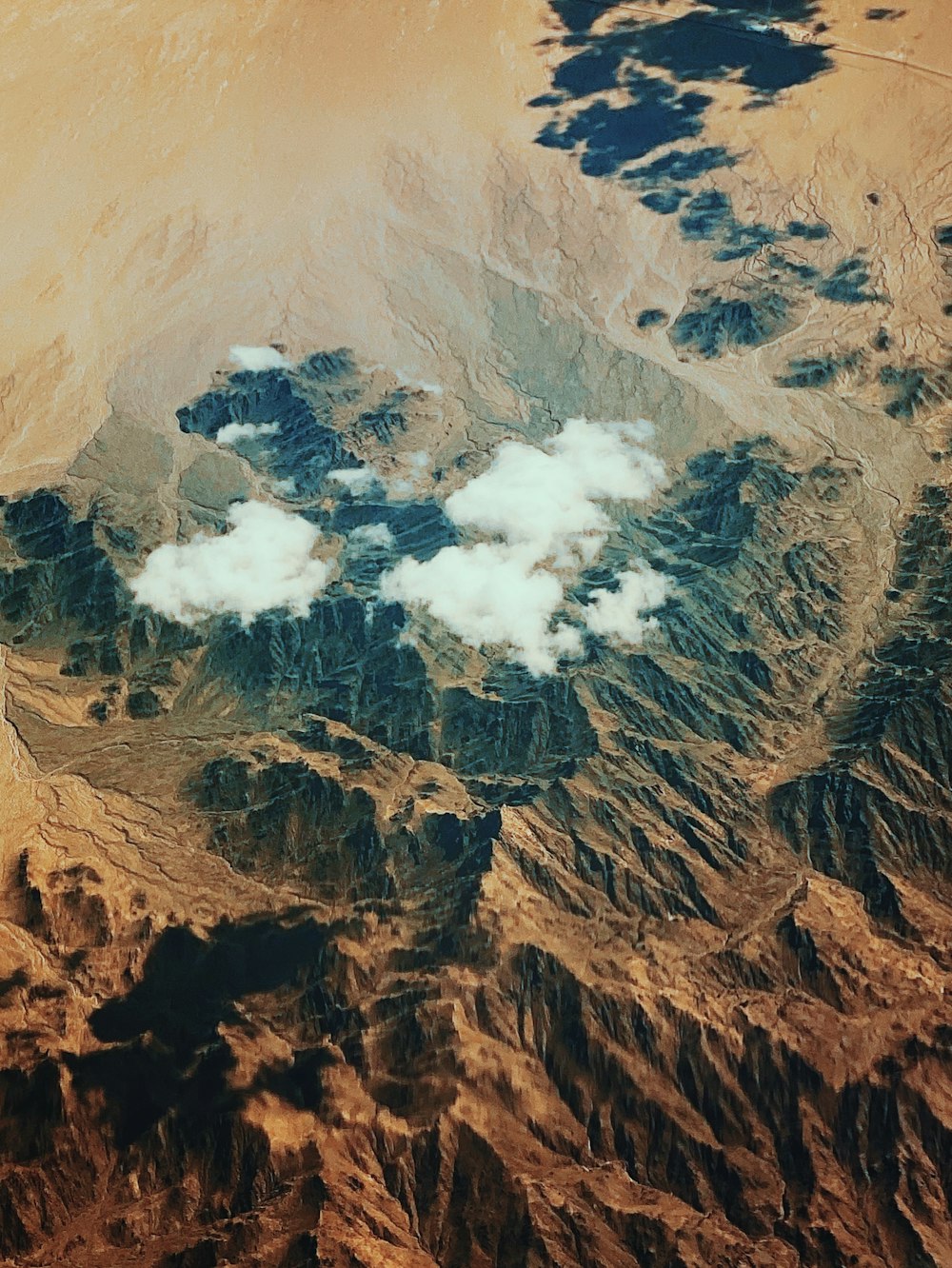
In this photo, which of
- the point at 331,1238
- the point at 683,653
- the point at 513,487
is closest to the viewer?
the point at 331,1238

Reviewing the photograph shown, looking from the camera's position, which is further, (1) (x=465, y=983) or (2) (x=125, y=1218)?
(1) (x=465, y=983)

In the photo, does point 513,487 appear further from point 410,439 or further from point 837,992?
point 837,992

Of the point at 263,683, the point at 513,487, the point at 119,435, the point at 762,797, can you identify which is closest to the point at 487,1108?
the point at 762,797

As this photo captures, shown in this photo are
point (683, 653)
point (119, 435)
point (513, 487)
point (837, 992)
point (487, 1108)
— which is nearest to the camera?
point (487, 1108)

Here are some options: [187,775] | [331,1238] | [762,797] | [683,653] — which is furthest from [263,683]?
[331,1238]

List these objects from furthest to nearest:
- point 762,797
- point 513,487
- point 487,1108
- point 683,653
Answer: point 513,487 < point 683,653 < point 762,797 < point 487,1108

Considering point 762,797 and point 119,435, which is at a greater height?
point 119,435

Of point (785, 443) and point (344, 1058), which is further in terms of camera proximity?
point (785, 443)

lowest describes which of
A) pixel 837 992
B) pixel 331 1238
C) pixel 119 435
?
pixel 837 992

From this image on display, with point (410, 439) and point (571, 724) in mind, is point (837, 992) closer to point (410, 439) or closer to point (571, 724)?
point (571, 724)
